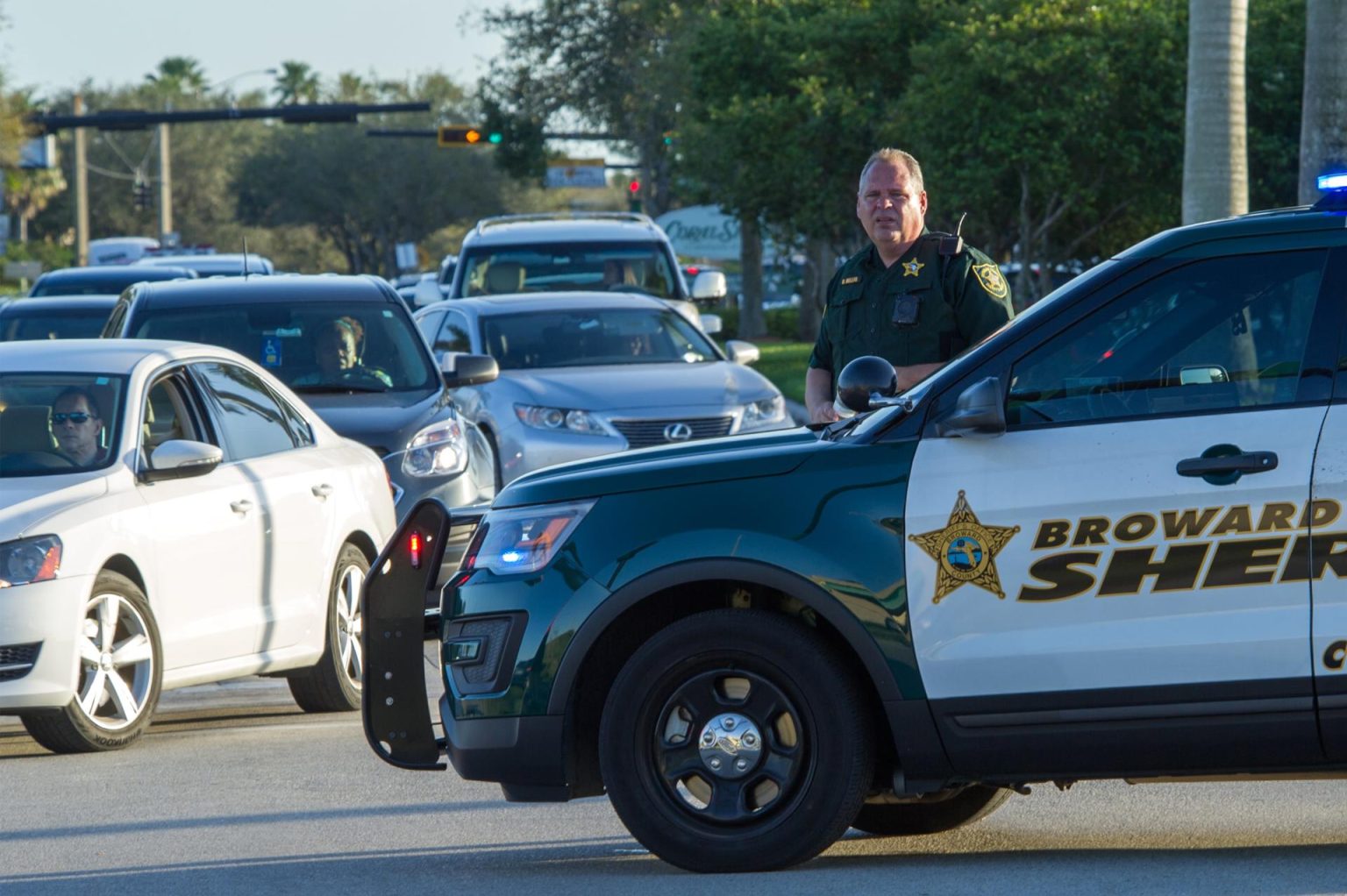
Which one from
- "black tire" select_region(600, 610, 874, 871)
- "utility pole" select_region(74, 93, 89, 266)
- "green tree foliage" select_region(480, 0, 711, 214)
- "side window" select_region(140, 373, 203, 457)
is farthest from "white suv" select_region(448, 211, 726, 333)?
"utility pole" select_region(74, 93, 89, 266)

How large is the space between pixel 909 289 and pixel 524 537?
2.12 metres

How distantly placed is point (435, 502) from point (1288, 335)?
2.30m

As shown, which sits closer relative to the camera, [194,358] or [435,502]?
[435,502]

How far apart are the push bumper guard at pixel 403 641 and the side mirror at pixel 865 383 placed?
3.76 ft

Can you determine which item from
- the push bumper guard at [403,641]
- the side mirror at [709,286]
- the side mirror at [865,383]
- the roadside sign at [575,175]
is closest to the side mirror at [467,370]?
the side mirror at [709,286]

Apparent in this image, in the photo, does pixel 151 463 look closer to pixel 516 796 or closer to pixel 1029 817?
pixel 516 796

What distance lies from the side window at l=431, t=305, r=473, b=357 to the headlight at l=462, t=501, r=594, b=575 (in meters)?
9.77

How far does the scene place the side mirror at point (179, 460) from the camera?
8.65m

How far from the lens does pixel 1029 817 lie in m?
6.84

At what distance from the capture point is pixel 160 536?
861 cm

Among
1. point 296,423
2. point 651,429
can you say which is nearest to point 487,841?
point 296,423

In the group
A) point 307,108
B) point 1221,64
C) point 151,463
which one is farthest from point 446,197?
point 151,463

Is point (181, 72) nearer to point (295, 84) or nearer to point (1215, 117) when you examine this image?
point (295, 84)

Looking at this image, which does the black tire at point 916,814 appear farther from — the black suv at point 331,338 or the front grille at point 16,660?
the black suv at point 331,338
